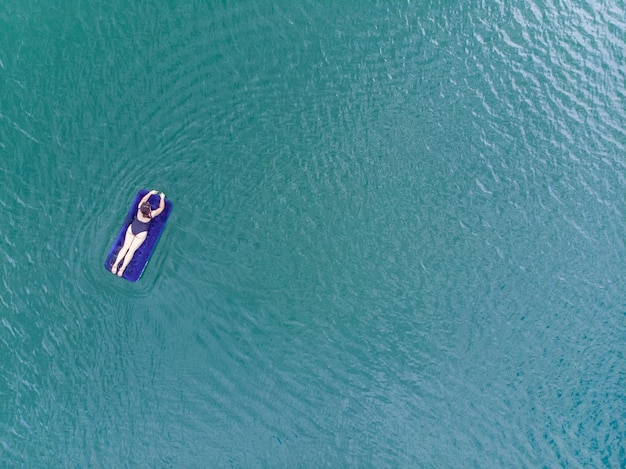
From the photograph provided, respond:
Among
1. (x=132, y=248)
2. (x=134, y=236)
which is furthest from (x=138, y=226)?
(x=132, y=248)

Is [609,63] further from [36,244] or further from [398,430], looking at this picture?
[36,244]

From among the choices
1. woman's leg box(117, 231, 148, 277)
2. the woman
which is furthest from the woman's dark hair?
woman's leg box(117, 231, 148, 277)

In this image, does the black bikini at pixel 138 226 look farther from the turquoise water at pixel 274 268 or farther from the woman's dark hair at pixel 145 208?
the turquoise water at pixel 274 268

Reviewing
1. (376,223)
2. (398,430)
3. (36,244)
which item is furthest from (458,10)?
(36,244)

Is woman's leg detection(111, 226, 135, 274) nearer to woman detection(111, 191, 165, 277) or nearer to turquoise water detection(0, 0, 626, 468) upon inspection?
woman detection(111, 191, 165, 277)

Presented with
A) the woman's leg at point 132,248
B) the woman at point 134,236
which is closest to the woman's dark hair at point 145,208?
the woman at point 134,236

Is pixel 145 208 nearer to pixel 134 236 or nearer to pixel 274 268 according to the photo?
pixel 134 236
